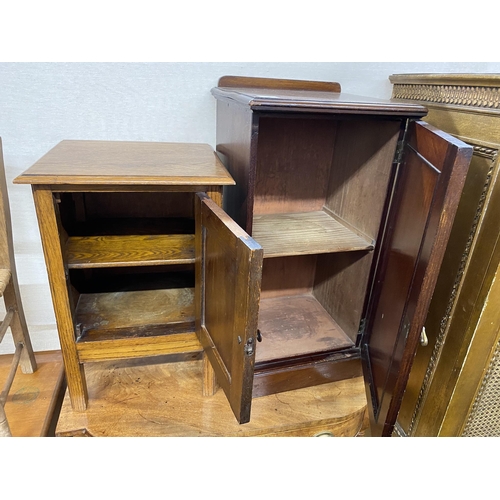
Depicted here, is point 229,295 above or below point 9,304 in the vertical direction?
above

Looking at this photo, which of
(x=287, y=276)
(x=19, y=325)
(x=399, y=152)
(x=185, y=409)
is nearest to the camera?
(x=399, y=152)

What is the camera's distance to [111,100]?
1242 mm

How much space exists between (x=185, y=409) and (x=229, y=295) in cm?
53

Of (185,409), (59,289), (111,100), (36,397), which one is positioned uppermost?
(111,100)

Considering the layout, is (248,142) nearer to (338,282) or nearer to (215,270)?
(215,270)

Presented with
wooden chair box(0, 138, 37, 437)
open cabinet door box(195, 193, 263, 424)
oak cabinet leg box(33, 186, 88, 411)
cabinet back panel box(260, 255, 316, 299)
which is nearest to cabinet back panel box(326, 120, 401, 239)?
cabinet back panel box(260, 255, 316, 299)

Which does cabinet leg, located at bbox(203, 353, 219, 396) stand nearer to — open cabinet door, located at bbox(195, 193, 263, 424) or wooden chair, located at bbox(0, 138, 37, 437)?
open cabinet door, located at bbox(195, 193, 263, 424)

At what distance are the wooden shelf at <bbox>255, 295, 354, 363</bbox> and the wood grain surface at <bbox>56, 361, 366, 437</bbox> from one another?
14 cm

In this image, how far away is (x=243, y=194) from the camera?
1014 millimetres

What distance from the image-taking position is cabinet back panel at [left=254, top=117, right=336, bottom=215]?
1.31m

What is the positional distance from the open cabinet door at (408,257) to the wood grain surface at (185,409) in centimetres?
11

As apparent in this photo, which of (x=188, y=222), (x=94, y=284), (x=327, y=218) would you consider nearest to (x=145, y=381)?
(x=94, y=284)

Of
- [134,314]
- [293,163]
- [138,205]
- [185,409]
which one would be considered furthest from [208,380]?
[293,163]

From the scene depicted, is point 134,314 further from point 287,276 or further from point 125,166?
point 287,276
